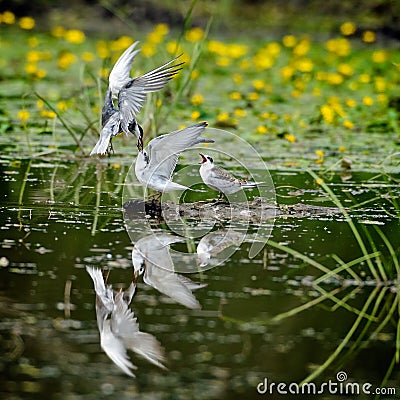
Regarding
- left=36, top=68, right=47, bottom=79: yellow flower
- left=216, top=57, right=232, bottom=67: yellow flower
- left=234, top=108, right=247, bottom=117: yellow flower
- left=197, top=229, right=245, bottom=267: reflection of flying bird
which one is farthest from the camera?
left=216, top=57, right=232, bottom=67: yellow flower

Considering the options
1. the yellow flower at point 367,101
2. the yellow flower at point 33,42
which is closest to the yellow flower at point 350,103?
the yellow flower at point 367,101

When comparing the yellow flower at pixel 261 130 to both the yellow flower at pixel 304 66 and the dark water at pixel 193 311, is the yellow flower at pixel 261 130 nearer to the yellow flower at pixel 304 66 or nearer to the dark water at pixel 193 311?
the dark water at pixel 193 311

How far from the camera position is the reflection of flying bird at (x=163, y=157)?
524 cm

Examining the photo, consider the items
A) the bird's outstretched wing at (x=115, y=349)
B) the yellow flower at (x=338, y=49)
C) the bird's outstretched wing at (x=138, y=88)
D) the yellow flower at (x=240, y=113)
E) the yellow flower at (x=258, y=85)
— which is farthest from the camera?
the yellow flower at (x=338, y=49)

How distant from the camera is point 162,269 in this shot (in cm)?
448

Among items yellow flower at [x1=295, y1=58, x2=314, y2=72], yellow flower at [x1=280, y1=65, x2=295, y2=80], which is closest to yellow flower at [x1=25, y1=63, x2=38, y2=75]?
yellow flower at [x1=280, y1=65, x2=295, y2=80]

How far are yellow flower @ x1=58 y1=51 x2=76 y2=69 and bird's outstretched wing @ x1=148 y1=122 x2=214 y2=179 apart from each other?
703 cm

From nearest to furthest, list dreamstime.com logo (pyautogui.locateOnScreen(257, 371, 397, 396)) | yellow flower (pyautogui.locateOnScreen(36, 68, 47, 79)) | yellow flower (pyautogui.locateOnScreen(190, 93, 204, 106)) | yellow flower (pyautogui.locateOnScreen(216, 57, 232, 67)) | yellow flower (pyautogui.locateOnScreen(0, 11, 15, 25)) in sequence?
dreamstime.com logo (pyautogui.locateOnScreen(257, 371, 397, 396)), yellow flower (pyautogui.locateOnScreen(190, 93, 204, 106)), yellow flower (pyautogui.locateOnScreen(36, 68, 47, 79)), yellow flower (pyautogui.locateOnScreen(216, 57, 232, 67)), yellow flower (pyautogui.locateOnScreen(0, 11, 15, 25))

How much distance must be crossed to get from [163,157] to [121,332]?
1908mm

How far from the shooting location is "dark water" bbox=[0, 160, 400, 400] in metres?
3.20

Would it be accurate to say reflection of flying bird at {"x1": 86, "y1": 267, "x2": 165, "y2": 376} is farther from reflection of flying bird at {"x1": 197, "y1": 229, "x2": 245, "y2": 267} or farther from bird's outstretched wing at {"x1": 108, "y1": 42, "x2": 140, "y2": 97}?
bird's outstretched wing at {"x1": 108, "y1": 42, "x2": 140, "y2": 97}

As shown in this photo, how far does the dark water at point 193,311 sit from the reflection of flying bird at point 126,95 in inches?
18.8

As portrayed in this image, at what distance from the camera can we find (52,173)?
6793 mm

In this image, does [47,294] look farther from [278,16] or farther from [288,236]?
[278,16]
